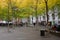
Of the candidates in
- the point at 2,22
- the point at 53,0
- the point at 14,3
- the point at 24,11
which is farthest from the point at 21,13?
the point at 53,0

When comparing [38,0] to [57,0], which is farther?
[38,0]

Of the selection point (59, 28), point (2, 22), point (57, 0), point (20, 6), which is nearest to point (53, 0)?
point (57, 0)

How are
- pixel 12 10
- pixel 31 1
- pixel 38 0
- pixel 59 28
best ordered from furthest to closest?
pixel 12 10 → pixel 31 1 → pixel 38 0 → pixel 59 28

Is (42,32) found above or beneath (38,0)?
beneath

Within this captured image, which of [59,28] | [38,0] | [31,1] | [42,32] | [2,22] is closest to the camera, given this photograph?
[42,32]

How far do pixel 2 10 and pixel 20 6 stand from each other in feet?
20.9

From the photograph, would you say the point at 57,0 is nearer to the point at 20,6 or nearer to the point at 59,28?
the point at 59,28

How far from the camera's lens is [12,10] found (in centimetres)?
5075

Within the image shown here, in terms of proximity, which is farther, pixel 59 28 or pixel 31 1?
pixel 31 1

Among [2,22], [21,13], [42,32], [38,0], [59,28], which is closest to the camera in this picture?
[42,32]

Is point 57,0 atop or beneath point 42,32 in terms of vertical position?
atop

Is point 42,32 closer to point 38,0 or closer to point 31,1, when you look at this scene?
point 38,0

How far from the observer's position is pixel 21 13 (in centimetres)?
6181

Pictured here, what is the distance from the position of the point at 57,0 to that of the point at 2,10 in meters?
26.7
